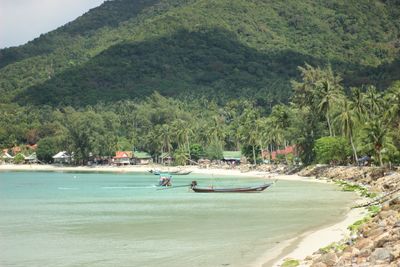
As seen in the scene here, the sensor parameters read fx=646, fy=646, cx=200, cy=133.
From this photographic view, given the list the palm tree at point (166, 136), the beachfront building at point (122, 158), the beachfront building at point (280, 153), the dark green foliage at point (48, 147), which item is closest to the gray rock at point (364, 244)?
the beachfront building at point (280, 153)

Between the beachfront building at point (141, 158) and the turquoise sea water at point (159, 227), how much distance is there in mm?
113330

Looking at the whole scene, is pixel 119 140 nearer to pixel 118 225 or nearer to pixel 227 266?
pixel 118 225

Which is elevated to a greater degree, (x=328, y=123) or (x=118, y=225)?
(x=328, y=123)

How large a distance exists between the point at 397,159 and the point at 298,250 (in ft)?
177

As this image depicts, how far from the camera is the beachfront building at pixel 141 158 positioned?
183 m

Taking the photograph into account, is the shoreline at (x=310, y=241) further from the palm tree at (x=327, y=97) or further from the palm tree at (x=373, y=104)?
the palm tree at (x=373, y=104)

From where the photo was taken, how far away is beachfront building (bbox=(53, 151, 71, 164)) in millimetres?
187500

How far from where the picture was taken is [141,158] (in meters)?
186

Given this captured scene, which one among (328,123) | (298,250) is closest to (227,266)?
(298,250)

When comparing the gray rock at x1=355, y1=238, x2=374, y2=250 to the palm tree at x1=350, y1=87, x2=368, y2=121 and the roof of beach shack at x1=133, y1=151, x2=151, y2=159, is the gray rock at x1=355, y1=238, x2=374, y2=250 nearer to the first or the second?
the palm tree at x1=350, y1=87, x2=368, y2=121

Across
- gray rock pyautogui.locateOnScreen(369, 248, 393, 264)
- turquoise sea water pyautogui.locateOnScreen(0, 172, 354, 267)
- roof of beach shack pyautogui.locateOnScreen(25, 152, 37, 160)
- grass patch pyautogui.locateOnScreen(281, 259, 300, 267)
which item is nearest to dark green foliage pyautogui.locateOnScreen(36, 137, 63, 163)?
roof of beach shack pyautogui.locateOnScreen(25, 152, 37, 160)

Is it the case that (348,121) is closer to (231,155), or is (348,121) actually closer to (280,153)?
(280,153)

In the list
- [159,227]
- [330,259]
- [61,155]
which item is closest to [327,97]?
[159,227]

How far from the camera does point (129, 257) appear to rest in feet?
96.2
